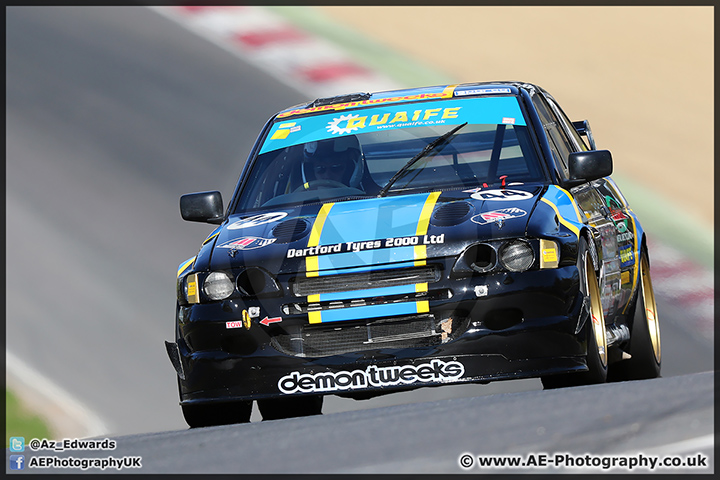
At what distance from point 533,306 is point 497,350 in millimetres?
248

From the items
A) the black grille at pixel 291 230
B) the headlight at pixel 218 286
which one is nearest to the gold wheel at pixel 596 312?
the black grille at pixel 291 230

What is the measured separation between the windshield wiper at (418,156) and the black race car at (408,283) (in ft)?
0.04

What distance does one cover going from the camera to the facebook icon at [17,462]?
4.97 meters

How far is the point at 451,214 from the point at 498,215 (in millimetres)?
224

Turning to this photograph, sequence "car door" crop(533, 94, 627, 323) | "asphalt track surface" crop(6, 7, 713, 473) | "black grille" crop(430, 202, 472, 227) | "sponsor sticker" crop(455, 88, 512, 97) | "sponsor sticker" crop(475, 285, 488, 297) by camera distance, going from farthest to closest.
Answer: "sponsor sticker" crop(455, 88, 512, 97)
"car door" crop(533, 94, 627, 323)
"black grille" crop(430, 202, 472, 227)
"sponsor sticker" crop(475, 285, 488, 297)
"asphalt track surface" crop(6, 7, 713, 473)

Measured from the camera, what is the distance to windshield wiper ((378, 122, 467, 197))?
271 inches

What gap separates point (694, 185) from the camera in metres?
14.3

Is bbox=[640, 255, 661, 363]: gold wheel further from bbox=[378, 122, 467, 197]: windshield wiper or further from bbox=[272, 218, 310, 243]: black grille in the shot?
bbox=[272, 218, 310, 243]: black grille

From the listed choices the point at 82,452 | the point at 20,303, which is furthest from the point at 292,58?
the point at 82,452

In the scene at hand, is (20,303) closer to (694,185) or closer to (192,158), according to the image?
(192,158)

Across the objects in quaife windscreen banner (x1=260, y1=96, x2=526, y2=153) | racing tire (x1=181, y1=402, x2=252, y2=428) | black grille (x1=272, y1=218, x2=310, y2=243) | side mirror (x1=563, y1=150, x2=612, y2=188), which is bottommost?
racing tire (x1=181, y1=402, x2=252, y2=428)

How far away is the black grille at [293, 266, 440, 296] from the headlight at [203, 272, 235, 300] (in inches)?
13.2

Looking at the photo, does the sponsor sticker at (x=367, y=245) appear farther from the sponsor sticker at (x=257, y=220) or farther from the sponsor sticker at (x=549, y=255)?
the sponsor sticker at (x=257, y=220)

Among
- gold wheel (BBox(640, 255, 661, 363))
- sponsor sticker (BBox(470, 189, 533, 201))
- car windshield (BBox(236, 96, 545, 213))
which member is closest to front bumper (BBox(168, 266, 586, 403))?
sponsor sticker (BBox(470, 189, 533, 201))
